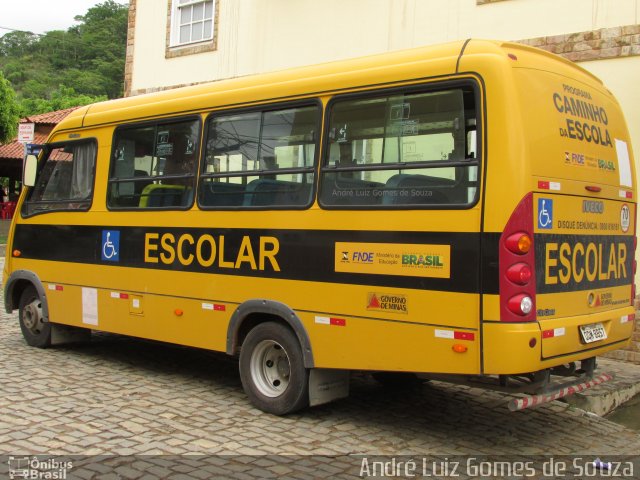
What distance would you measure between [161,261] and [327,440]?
253 centimetres

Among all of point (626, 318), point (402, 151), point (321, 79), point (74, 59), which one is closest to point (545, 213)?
point (402, 151)

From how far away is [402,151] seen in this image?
5160 millimetres

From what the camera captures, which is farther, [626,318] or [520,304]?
[626,318]

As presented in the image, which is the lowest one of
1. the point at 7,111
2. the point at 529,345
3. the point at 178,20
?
the point at 529,345

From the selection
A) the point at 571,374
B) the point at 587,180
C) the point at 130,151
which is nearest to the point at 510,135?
the point at 587,180

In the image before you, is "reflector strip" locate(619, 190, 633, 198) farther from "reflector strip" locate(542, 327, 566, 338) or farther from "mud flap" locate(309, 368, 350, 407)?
"mud flap" locate(309, 368, 350, 407)

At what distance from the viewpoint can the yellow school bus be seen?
4.67m

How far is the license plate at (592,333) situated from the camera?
5.07m

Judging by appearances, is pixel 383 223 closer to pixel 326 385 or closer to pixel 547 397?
pixel 326 385

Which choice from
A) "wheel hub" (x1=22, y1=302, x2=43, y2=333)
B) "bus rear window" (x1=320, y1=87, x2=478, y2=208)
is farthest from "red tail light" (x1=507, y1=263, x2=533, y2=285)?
"wheel hub" (x1=22, y1=302, x2=43, y2=333)

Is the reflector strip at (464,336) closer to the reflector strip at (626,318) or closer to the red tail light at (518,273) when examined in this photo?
the red tail light at (518,273)

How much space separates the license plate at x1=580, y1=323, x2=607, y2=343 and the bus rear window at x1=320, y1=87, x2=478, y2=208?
52.4 inches

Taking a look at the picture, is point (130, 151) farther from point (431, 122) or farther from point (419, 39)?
point (419, 39)

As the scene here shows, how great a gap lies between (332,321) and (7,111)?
24.7 metres
